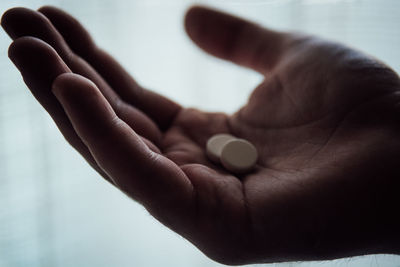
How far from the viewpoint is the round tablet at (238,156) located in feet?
2.40

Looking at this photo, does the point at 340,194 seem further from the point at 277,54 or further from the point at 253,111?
the point at 277,54

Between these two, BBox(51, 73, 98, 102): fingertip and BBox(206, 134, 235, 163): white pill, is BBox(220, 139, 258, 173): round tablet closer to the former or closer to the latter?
BBox(206, 134, 235, 163): white pill

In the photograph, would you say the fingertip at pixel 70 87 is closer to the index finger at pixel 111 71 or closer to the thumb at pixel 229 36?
the index finger at pixel 111 71

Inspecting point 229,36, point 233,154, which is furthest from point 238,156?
point 229,36

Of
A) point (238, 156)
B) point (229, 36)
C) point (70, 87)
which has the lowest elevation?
point (238, 156)

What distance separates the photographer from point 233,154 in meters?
0.75

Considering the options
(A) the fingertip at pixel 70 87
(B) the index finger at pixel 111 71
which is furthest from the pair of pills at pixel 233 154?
(A) the fingertip at pixel 70 87

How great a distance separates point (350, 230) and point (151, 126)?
46 cm

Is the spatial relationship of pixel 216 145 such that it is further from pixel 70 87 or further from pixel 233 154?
pixel 70 87

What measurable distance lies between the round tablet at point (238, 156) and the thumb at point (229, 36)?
0.34m

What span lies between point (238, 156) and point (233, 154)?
13 mm

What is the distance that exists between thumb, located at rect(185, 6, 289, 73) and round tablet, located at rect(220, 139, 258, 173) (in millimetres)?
340

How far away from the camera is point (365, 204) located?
1.97 ft

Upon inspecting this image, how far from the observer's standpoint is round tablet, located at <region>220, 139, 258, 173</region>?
2.40ft
